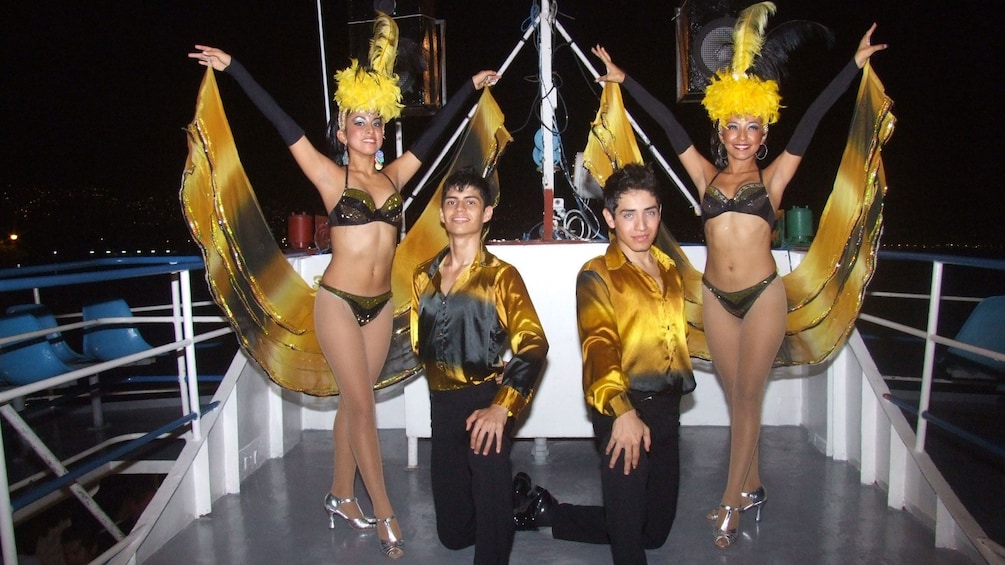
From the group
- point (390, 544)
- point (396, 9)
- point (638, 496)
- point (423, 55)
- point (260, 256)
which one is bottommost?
point (390, 544)

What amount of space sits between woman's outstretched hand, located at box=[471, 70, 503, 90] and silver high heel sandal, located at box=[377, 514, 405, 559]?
6.19ft

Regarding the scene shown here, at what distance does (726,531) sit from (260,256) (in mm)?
2284

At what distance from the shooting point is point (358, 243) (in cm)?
250

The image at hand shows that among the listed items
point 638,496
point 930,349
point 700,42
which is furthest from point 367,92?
point 930,349

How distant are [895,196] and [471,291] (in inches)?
535

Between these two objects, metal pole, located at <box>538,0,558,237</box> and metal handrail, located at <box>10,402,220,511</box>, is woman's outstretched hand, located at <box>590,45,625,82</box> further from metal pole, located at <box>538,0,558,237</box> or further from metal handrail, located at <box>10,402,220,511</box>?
metal handrail, located at <box>10,402,220,511</box>

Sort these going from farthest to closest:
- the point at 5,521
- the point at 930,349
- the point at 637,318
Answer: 1. the point at 930,349
2. the point at 637,318
3. the point at 5,521

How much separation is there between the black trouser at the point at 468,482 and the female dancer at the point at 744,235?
3.17 ft

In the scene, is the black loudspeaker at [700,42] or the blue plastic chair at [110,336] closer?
the black loudspeaker at [700,42]

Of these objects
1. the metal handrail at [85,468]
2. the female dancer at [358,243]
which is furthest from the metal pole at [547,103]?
the metal handrail at [85,468]

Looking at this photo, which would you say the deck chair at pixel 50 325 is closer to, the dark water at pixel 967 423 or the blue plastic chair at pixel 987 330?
the dark water at pixel 967 423

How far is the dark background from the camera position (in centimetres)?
812

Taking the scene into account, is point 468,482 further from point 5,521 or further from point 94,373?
point 94,373

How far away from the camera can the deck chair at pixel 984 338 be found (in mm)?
3729
